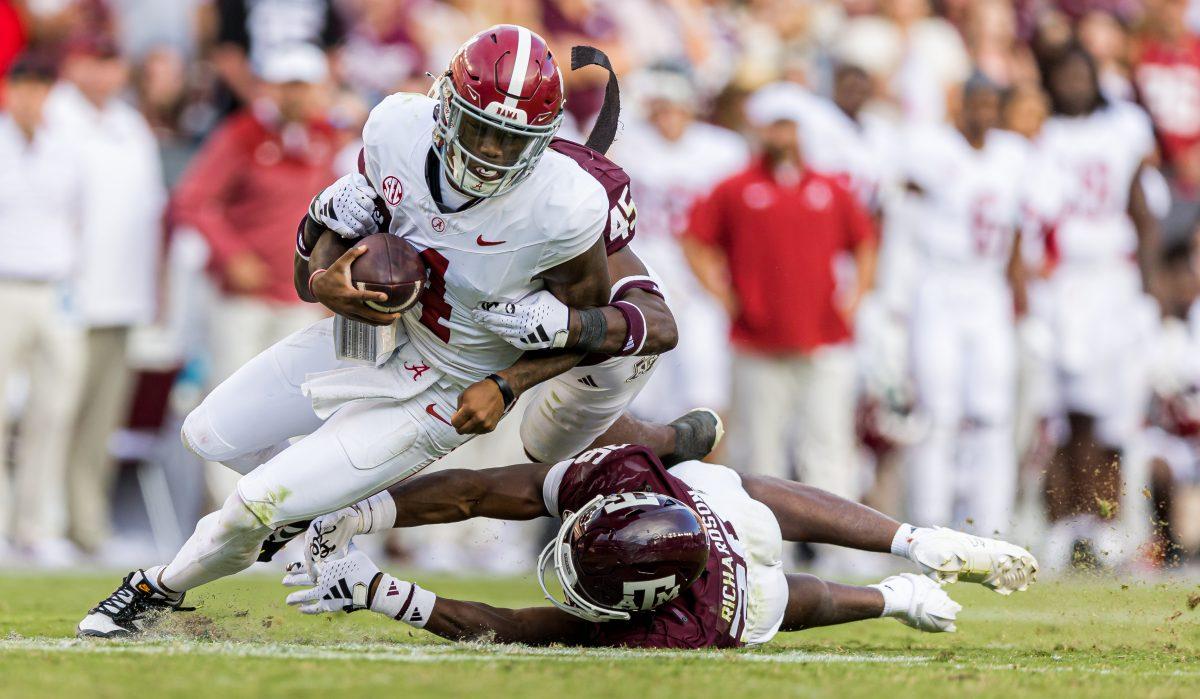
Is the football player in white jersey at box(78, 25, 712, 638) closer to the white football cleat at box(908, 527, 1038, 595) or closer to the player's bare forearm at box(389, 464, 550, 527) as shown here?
the player's bare forearm at box(389, 464, 550, 527)

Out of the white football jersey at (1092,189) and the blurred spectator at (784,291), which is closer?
the blurred spectator at (784,291)

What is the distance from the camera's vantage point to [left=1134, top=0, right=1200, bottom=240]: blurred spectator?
37.3 ft

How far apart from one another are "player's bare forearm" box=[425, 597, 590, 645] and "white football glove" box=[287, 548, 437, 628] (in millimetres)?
54

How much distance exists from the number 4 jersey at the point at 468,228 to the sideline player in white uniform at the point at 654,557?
1.62 feet

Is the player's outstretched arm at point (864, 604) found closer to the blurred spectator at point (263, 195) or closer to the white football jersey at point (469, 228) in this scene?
the white football jersey at point (469, 228)

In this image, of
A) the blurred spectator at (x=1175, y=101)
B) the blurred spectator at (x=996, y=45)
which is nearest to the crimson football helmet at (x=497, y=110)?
the blurred spectator at (x=996, y=45)

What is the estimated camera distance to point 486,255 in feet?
16.1

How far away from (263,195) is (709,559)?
15.6 feet

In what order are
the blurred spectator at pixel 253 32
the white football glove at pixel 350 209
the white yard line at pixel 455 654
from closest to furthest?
1. the white yard line at pixel 455 654
2. the white football glove at pixel 350 209
3. the blurred spectator at pixel 253 32

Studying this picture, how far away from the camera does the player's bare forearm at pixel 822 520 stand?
18.3 ft

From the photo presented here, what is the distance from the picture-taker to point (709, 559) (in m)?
5.07

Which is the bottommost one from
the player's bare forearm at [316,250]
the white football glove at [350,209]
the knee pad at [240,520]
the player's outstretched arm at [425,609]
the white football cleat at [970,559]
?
the player's outstretched arm at [425,609]

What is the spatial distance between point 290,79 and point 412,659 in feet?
16.7

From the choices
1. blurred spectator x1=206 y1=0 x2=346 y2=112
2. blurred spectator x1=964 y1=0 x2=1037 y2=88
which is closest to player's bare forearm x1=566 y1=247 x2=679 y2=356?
blurred spectator x1=206 y1=0 x2=346 y2=112
